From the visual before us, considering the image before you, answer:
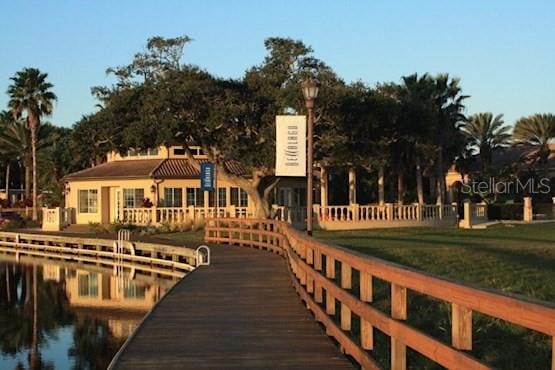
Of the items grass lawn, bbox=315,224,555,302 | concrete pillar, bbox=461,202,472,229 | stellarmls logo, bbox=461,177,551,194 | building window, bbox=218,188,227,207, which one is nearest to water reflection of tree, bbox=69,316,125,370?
grass lawn, bbox=315,224,555,302

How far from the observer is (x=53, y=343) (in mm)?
13484

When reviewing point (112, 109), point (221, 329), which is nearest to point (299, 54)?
point (112, 109)

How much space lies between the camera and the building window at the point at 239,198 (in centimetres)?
4362

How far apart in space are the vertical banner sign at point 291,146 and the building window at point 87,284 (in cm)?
575

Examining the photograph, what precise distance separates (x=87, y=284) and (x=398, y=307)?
1776cm

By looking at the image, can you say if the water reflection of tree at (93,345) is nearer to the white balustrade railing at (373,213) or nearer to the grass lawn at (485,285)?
the grass lawn at (485,285)

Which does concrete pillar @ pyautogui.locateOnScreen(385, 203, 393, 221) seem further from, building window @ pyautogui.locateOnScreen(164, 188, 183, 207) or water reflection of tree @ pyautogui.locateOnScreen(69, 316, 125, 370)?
water reflection of tree @ pyautogui.locateOnScreen(69, 316, 125, 370)

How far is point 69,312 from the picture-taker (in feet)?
56.6

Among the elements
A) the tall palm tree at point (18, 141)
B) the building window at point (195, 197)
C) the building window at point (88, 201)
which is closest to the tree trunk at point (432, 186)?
the building window at point (195, 197)

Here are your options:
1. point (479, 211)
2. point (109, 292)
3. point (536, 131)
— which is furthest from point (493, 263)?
point (536, 131)

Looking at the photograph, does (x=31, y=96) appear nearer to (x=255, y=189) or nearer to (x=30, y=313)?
(x=255, y=189)

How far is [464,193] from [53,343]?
47.2 metres

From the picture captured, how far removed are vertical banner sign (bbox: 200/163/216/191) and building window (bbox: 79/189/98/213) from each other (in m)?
12.2

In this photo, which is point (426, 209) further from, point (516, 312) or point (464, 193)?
point (516, 312)
